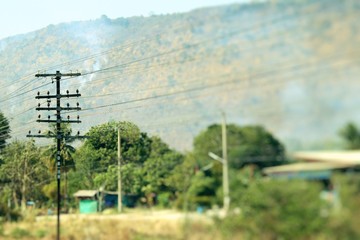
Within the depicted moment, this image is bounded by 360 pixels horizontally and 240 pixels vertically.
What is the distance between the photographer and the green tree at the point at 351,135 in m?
16.5

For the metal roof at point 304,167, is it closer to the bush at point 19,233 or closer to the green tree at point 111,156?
the green tree at point 111,156

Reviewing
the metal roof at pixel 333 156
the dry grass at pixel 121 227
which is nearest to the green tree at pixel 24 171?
the dry grass at pixel 121 227

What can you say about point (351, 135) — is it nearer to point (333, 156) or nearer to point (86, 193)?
point (333, 156)

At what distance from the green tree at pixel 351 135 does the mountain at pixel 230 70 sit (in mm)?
182

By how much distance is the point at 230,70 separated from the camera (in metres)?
21.0

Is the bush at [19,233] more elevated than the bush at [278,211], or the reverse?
the bush at [278,211]

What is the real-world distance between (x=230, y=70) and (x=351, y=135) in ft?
18.2

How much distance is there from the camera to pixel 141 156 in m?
26.3

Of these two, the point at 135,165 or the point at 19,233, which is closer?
the point at 19,233

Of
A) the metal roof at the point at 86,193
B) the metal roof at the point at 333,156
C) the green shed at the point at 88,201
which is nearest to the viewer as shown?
the metal roof at the point at 333,156

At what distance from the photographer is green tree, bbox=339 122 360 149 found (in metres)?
16.5

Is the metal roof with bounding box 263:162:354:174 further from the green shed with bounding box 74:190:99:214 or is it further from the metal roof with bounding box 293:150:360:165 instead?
the green shed with bounding box 74:190:99:214

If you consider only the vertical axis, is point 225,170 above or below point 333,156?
below

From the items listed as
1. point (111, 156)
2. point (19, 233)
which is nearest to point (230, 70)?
point (111, 156)
